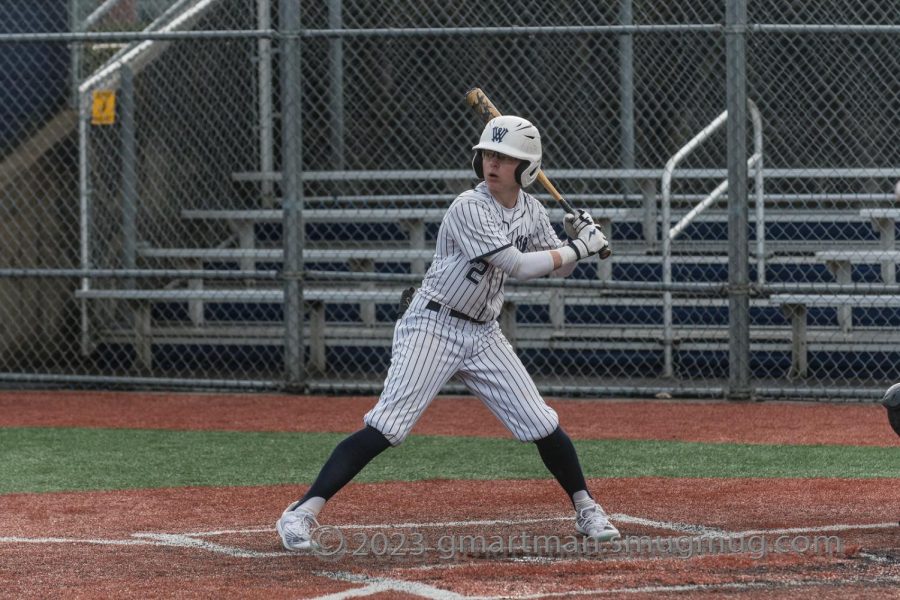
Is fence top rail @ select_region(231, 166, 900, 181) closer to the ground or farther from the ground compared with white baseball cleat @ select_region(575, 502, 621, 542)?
farther from the ground

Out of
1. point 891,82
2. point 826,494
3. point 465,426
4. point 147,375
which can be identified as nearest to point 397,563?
point 826,494

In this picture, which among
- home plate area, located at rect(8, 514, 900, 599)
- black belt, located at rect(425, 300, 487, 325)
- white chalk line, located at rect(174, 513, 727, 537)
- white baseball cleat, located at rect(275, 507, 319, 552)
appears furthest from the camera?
white chalk line, located at rect(174, 513, 727, 537)

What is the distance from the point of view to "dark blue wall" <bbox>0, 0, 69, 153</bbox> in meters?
11.3

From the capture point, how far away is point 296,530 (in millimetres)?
4605

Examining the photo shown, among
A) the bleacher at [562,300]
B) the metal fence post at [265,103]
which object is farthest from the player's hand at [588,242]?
the metal fence post at [265,103]

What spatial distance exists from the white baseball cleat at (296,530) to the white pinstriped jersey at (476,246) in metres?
0.89

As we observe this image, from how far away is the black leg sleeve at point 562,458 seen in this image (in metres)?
4.89

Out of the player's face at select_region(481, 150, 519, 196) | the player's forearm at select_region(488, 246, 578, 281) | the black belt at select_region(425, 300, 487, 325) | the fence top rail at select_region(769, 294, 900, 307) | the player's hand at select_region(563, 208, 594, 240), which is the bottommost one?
the fence top rail at select_region(769, 294, 900, 307)

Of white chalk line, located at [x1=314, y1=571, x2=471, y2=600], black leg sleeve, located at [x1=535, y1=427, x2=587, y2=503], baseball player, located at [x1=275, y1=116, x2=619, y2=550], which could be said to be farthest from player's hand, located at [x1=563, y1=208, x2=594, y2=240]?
white chalk line, located at [x1=314, y1=571, x2=471, y2=600]

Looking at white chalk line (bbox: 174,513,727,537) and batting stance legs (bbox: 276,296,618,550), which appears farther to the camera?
white chalk line (bbox: 174,513,727,537)

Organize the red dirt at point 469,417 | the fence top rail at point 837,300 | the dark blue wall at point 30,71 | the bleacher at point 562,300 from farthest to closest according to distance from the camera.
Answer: the dark blue wall at point 30,71 < the bleacher at point 562,300 < the fence top rail at point 837,300 < the red dirt at point 469,417

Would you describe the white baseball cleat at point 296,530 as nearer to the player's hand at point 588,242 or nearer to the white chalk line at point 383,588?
the white chalk line at point 383,588

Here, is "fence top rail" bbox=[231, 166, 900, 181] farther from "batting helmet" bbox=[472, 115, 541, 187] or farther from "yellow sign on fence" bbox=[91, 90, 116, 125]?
"batting helmet" bbox=[472, 115, 541, 187]

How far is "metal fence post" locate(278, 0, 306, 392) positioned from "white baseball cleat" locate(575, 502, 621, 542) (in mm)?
4862
